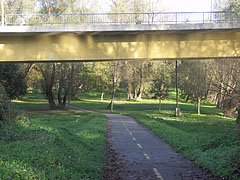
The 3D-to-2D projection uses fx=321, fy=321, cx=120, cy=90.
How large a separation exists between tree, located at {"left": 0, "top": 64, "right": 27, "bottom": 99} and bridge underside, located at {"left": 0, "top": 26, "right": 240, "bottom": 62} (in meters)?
16.9

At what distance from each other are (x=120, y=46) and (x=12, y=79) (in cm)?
2087

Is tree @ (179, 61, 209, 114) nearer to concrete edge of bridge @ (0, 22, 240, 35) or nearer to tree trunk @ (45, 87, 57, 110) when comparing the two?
tree trunk @ (45, 87, 57, 110)

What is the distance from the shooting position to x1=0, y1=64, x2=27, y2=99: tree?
35938 millimetres

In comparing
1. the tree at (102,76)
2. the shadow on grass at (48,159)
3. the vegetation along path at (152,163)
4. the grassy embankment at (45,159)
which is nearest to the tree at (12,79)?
the vegetation along path at (152,163)

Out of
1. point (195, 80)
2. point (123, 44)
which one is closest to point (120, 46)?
point (123, 44)

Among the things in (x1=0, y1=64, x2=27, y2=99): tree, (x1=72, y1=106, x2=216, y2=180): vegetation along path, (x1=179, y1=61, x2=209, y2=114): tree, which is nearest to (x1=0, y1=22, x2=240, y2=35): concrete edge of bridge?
(x1=72, y1=106, x2=216, y2=180): vegetation along path

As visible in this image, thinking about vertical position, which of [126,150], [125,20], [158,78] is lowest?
[126,150]

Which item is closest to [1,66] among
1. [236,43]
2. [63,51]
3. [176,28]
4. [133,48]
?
[63,51]

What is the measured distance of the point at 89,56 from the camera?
65.3 ft

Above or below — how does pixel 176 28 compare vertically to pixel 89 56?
above

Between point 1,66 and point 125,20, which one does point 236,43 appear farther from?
point 1,66

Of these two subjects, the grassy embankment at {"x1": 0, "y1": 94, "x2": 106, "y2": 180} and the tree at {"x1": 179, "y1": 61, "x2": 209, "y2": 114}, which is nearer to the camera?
the grassy embankment at {"x1": 0, "y1": 94, "x2": 106, "y2": 180}

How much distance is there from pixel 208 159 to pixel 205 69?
29155mm

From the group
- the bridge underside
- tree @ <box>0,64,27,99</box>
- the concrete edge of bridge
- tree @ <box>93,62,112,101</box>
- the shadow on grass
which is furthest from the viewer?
tree @ <box>93,62,112,101</box>
